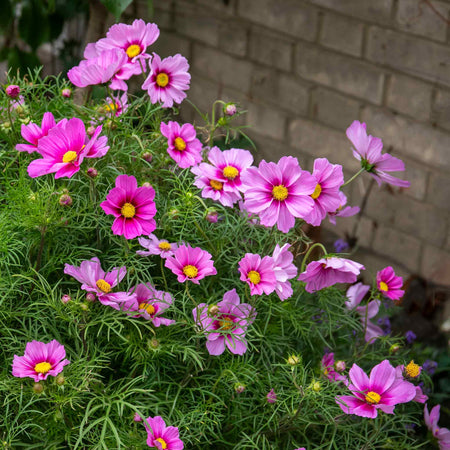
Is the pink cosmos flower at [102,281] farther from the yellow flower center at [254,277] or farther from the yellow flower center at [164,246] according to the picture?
the yellow flower center at [254,277]

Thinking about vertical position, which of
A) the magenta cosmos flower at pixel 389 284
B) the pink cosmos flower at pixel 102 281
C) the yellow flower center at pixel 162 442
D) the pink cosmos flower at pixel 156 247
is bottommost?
the yellow flower center at pixel 162 442

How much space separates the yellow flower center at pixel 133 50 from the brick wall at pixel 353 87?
1.12m

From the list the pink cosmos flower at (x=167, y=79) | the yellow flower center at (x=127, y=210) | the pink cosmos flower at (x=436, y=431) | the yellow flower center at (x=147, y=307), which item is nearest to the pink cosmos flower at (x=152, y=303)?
the yellow flower center at (x=147, y=307)

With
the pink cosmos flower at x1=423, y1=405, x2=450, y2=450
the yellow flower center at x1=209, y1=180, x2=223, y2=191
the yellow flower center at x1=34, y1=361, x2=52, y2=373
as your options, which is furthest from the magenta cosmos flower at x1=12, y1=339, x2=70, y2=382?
the pink cosmos flower at x1=423, y1=405, x2=450, y2=450

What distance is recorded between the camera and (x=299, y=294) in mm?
1197

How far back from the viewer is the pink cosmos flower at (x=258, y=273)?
40.0 inches

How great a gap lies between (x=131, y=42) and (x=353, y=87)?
3.94ft

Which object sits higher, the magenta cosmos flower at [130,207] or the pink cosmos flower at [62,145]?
the pink cosmos flower at [62,145]

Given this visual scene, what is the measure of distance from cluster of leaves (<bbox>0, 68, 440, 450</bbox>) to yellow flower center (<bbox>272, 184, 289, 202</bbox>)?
5.3 inches

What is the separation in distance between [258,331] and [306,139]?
4.59 feet

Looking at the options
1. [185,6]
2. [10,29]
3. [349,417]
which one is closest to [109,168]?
[349,417]

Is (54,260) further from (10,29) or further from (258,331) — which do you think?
(10,29)

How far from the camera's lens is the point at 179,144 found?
1164 millimetres

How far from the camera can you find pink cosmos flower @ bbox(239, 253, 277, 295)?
1.02m
